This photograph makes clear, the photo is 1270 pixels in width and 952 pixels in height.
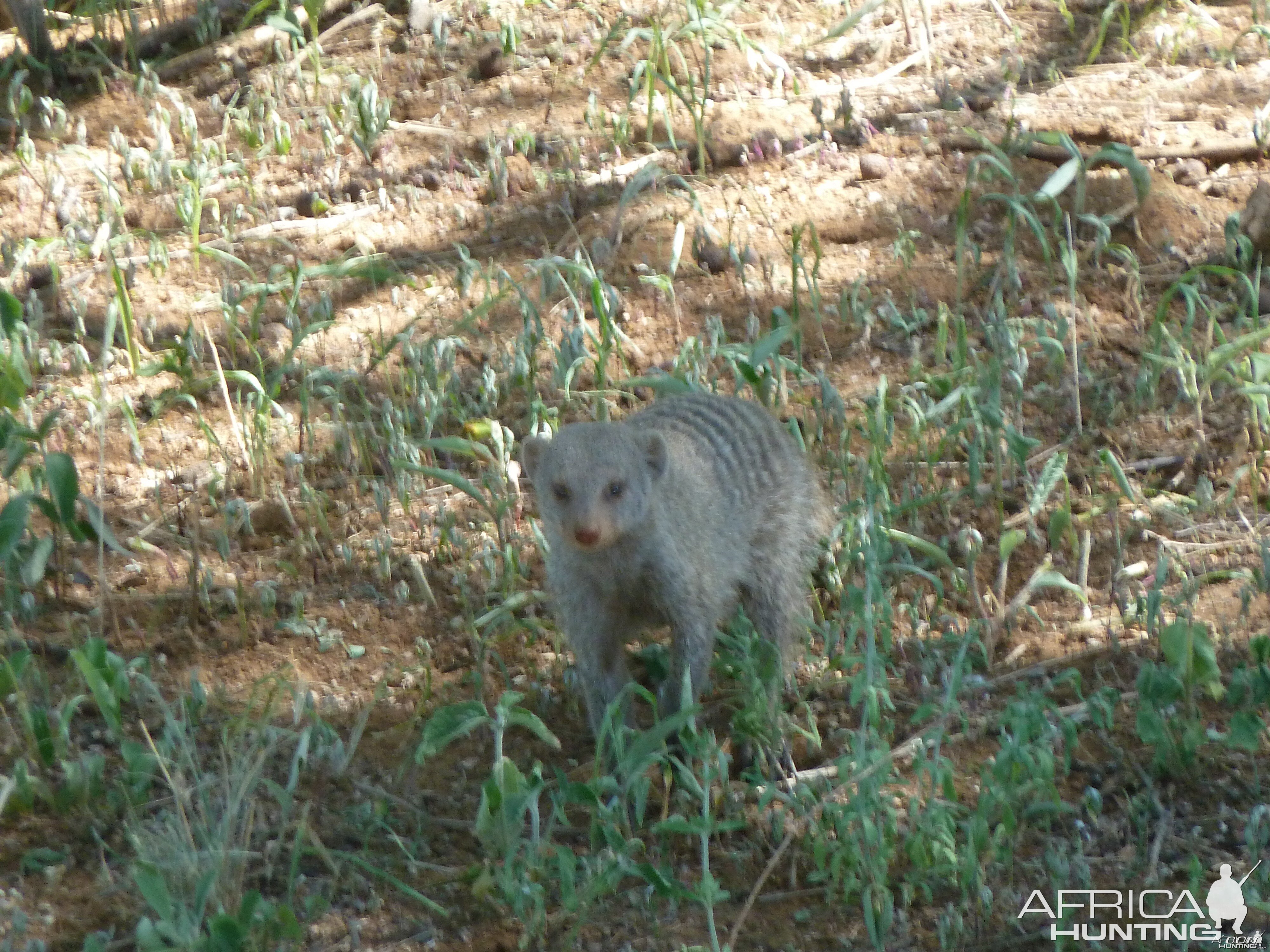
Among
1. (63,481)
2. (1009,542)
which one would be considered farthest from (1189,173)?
(63,481)

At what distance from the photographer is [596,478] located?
3.19m

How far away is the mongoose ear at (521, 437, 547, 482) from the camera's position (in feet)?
11.0

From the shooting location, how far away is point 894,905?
2889 mm

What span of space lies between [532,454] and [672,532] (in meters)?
0.38

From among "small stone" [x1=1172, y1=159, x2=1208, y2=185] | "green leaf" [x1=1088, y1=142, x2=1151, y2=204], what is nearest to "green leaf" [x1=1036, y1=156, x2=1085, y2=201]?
"green leaf" [x1=1088, y1=142, x2=1151, y2=204]

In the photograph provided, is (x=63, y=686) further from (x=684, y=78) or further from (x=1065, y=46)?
(x=1065, y=46)

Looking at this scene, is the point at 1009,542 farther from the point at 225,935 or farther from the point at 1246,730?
the point at 225,935

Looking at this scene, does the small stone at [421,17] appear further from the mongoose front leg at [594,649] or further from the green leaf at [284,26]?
the mongoose front leg at [594,649]

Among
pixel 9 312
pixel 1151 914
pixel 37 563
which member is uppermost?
pixel 9 312

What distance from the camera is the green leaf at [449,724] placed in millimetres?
2955

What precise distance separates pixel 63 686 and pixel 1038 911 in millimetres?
2326

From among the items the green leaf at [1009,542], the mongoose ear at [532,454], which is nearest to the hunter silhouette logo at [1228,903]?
the green leaf at [1009,542]

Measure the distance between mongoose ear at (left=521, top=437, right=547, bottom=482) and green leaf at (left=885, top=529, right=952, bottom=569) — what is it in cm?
93

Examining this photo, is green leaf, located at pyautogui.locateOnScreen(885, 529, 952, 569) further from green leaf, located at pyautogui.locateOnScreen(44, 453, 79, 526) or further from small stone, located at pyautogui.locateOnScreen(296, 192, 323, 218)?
small stone, located at pyautogui.locateOnScreen(296, 192, 323, 218)
